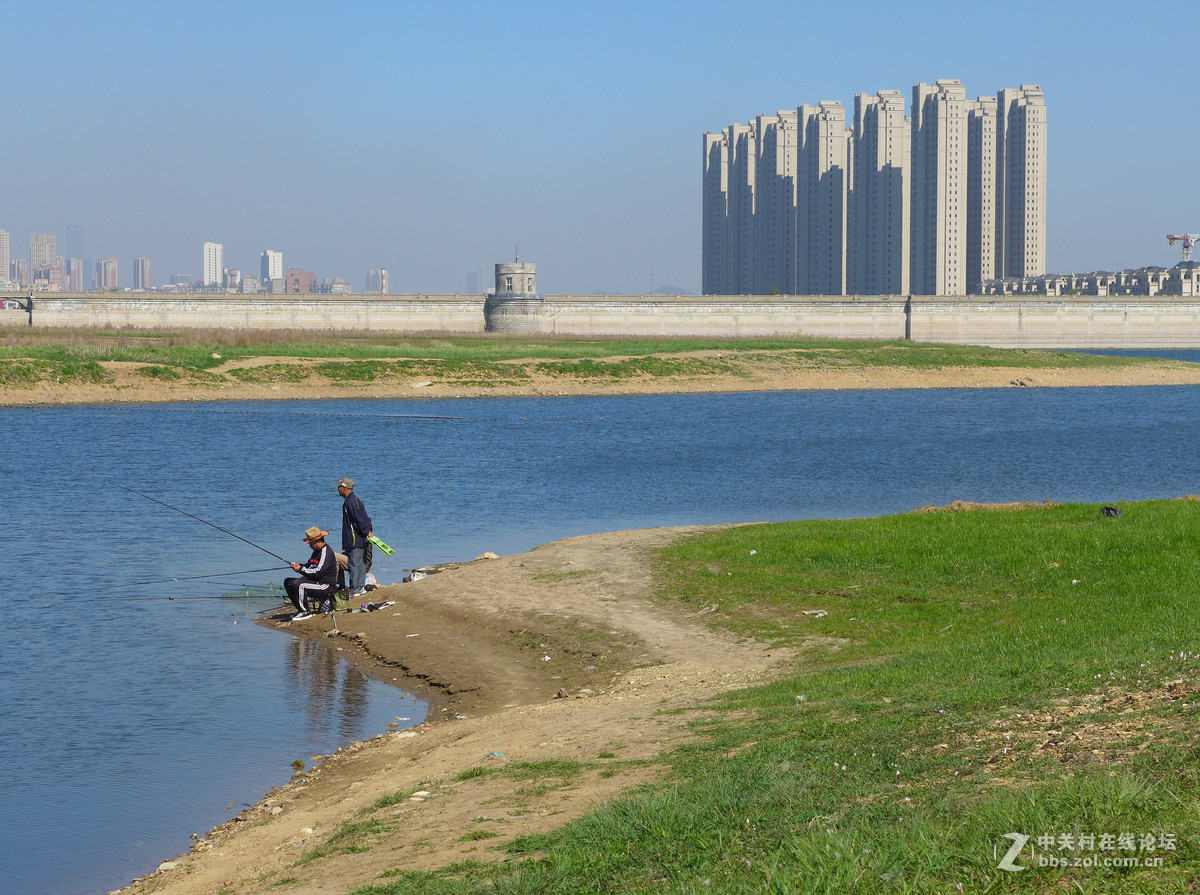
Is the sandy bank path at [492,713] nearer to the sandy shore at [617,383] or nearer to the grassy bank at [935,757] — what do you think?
the grassy bank at [935,757]

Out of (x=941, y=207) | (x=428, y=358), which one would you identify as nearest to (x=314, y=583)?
(x=428, y=358)

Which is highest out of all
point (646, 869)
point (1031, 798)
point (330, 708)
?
point (1031, 798)

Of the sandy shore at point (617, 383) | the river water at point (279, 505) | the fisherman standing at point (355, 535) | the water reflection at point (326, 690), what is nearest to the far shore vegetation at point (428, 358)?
the sandy shore at point (617, 383)

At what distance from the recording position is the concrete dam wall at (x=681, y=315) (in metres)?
122

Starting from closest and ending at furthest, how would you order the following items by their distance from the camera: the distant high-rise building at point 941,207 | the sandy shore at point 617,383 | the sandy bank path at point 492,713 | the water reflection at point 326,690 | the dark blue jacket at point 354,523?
the sandy bank path at point 492,713 < the water reflection at point 326,690 < the dark blue jacket at point 354,523 < the sandy shore at point 617,383 < the distant high-rise building at point 941,207

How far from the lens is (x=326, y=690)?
571 inches

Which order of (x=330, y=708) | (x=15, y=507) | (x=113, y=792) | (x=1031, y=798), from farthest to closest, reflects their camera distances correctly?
1. (x=15, y=507)
2. (x=330, y=708)
3. (x=113, y=792)
4. (x=1031, y=798)

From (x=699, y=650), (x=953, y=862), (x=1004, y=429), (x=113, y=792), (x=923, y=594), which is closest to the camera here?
(x=953, y=862)

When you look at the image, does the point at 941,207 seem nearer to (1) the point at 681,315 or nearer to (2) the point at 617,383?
(1) the point at 681,315

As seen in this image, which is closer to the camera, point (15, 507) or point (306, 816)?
point (306, 816)

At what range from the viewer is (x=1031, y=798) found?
6547 mm

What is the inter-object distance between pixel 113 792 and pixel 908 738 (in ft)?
23.3

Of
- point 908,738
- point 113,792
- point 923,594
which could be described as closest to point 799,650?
point 923,594

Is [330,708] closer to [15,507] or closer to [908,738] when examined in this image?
[908,738]
